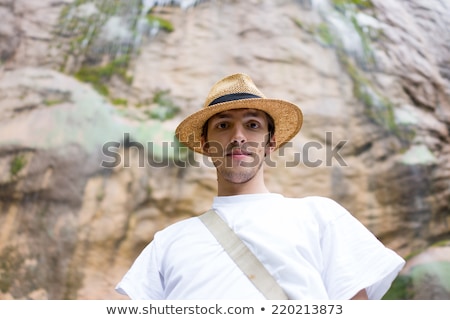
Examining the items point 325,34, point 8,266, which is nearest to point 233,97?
point 8,266

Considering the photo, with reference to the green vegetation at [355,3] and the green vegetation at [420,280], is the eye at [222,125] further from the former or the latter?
the green vegetation at [355,3]

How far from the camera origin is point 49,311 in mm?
1491

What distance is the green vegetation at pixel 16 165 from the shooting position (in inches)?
126

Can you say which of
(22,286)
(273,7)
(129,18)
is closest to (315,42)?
(273,7)

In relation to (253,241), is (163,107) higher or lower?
lower

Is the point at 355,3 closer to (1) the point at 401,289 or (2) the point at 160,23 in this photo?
(2) the point at 160,23

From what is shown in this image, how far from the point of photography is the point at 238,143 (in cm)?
141

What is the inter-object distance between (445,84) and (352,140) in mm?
883

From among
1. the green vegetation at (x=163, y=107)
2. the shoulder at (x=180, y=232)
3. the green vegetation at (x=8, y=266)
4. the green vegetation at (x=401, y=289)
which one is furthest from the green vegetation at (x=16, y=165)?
the green vegetation at (x=401, y=289)

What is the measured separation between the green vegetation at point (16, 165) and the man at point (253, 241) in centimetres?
200

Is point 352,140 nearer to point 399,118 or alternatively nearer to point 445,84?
point 399,118

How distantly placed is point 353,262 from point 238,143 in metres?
0.43

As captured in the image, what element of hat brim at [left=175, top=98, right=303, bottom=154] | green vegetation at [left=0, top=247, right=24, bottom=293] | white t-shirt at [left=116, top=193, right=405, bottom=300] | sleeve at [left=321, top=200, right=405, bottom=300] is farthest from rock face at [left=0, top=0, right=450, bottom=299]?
sleeve at [left=321, top=200, right=405, bottom=300]

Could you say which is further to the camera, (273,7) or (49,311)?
(273,7)
